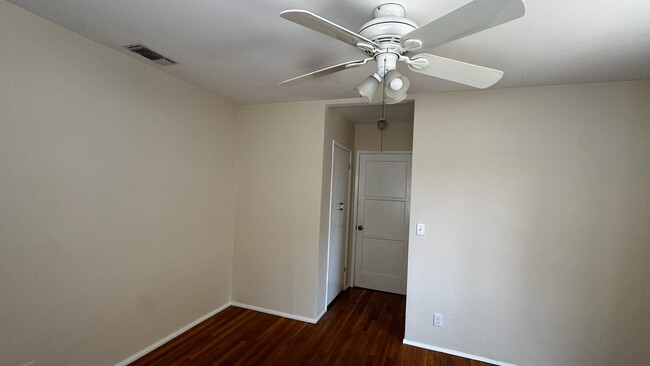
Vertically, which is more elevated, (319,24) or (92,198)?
(319,24)

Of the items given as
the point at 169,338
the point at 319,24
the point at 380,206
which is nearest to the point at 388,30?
the point at 319,24

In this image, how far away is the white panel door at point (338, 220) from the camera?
3.59 metres

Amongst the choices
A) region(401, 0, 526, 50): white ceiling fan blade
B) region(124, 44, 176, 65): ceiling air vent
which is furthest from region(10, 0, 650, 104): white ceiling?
region(401, 0, 526, 50): white ceiling fan blade

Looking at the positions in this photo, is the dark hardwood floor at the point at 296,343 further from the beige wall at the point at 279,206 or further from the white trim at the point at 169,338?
the beige wall at the point at 279,206

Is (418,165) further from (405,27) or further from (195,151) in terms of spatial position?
(195,151)

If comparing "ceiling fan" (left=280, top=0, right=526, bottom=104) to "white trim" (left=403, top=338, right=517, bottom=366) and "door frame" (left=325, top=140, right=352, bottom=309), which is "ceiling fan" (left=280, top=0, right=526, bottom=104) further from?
"white trim" (left=403, top=338, right=517, bottom=366)

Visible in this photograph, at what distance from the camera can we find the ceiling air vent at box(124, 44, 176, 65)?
206 cm

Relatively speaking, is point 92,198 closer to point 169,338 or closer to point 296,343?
point 169,338

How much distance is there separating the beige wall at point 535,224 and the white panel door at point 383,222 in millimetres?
1371

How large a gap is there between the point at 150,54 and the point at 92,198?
3.75 feet

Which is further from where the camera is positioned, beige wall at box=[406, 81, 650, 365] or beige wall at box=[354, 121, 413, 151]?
beige wall at box=[354, 121, 413, 151]

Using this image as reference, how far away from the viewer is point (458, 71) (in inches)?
54.4

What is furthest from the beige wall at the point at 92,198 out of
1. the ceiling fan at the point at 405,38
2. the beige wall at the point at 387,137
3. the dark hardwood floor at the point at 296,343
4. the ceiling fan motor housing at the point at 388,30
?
the beige wall at the point at 387,137

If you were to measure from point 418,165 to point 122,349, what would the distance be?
297 cm
